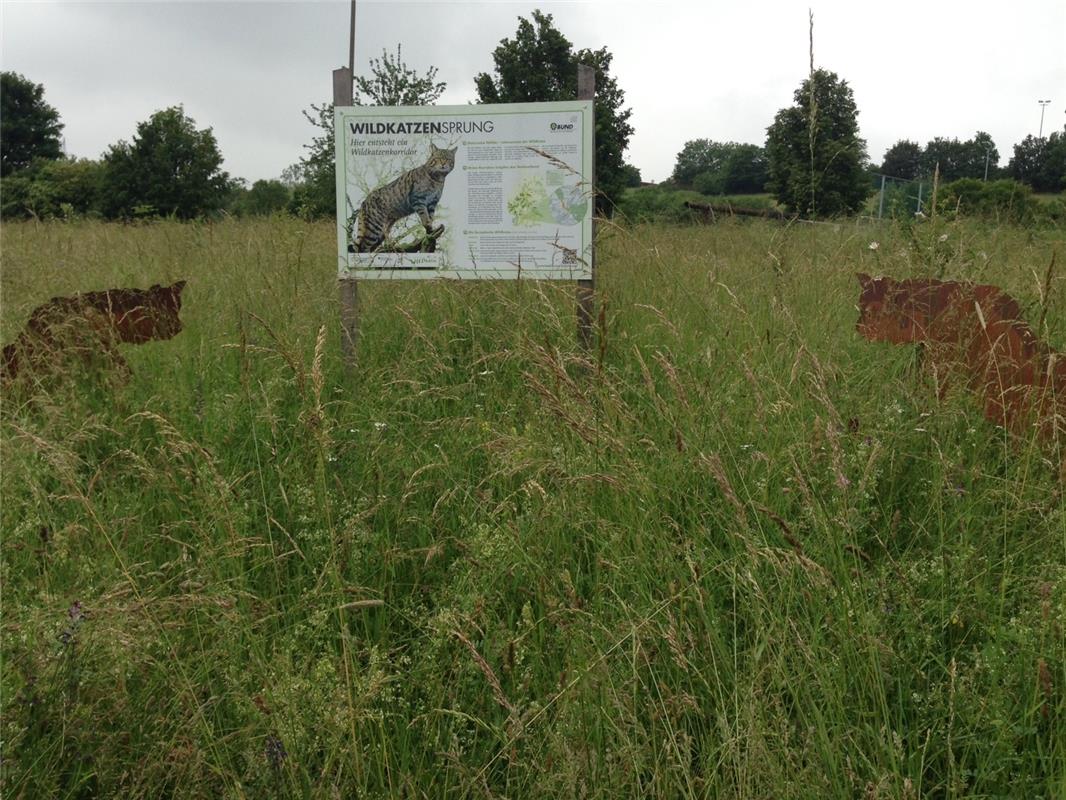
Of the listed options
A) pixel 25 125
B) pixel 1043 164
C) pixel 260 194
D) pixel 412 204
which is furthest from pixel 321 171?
pixel 25 125

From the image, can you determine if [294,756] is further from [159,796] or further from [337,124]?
[337,124]

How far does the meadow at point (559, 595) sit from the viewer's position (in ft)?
4.78

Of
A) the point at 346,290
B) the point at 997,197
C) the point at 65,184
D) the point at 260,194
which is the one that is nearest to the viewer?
the point at 346,290

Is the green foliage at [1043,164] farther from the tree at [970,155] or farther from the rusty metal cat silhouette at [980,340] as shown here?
the rusty metal cat silhouette at [980,340]

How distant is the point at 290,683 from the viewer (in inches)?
63.1

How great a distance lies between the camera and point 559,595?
1.93 meters

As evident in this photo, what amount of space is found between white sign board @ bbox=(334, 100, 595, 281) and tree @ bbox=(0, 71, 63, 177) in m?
60.3

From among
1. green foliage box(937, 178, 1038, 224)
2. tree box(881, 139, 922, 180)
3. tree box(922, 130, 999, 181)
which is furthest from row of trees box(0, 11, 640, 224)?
tree box(881, 139, 922, 180)

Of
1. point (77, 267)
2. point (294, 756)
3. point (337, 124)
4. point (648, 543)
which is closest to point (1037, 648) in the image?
point (648, 543)

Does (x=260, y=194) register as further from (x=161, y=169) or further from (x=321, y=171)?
(x=321, y=171)

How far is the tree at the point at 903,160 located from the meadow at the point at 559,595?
6214 centimetres

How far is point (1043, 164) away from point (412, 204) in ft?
Answer: 98.7

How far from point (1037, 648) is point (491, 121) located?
3823mm

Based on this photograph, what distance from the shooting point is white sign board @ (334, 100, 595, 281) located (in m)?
4.42
